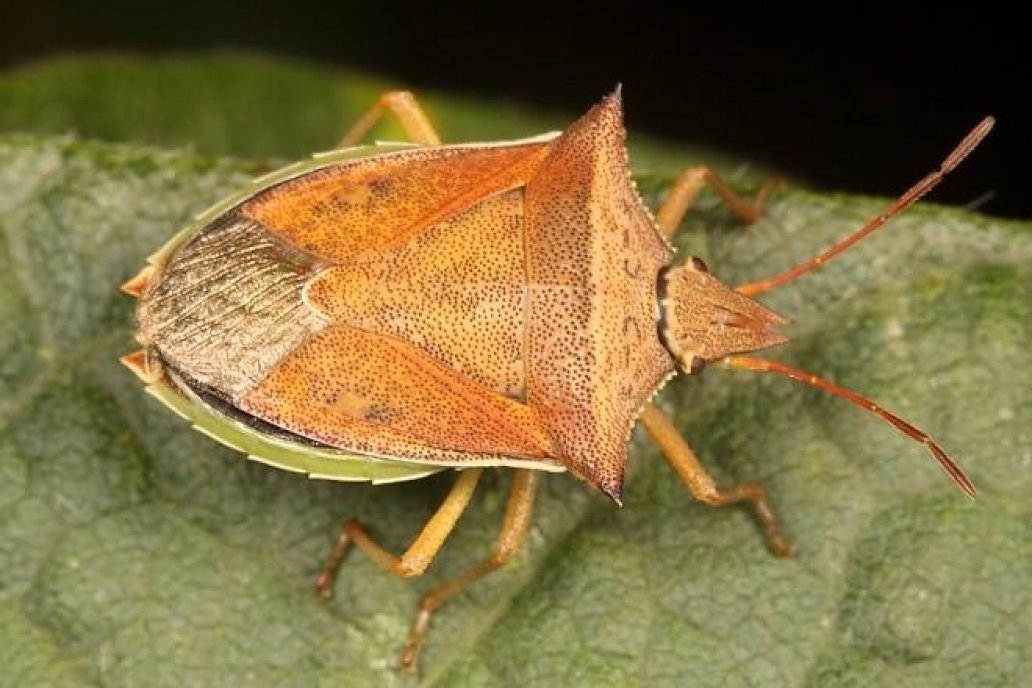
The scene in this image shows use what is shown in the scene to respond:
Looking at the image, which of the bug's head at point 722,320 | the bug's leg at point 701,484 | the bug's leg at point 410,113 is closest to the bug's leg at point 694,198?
the bug's head at point 722,320

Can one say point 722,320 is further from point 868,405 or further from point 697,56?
point 697,56

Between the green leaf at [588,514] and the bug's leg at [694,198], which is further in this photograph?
the bug's leg at [694,198]

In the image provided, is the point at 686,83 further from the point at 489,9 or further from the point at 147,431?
the point at 147,431

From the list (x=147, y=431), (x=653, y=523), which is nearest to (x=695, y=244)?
(x=653, y=523)

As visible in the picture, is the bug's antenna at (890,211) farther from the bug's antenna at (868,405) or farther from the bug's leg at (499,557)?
the bug's leg at (499,557)

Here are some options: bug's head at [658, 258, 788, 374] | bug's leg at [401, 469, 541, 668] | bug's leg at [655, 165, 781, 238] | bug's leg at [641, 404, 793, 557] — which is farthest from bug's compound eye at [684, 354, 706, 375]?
bug's leg at [401, 469, 541, 668]

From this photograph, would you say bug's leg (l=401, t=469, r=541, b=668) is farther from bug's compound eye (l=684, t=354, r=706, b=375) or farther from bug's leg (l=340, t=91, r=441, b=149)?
bug's leg (l=340, t=91, r=441, b=149)
